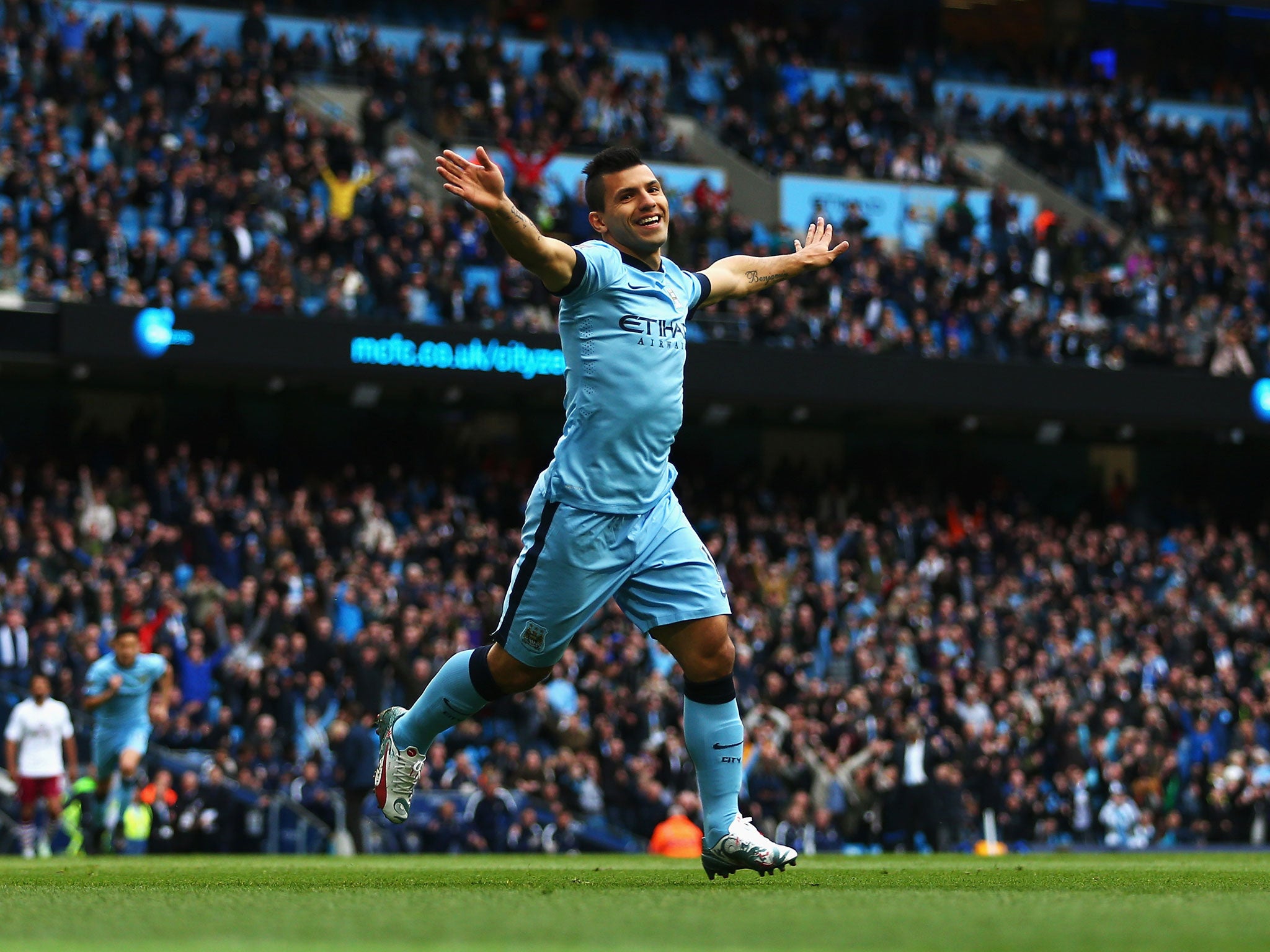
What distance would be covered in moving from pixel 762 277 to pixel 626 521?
1.52 m

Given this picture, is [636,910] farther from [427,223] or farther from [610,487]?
[427,223]

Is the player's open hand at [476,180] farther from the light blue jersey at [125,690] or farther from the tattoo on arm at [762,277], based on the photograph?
the light blue jersey at [125,690]

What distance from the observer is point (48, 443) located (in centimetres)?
2352

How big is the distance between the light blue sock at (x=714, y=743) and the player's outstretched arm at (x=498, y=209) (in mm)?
1802

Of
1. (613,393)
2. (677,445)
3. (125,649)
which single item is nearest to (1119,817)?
(677,445)

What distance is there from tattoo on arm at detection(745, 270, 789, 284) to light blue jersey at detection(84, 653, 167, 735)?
23.1 feet

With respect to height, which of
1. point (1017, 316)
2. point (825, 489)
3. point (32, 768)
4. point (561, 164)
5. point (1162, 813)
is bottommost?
point (1162, 813)

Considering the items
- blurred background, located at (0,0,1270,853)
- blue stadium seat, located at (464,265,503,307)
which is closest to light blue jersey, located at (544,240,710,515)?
blurred background, located at (0,0,1270,853)

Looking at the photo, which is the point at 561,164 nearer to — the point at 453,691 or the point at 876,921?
the point at 453,691

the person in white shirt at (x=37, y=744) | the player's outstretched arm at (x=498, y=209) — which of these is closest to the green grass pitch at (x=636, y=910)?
the player's outstretched arm at (x=498, y=209)

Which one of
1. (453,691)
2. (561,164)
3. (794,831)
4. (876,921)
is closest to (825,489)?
(561,164)

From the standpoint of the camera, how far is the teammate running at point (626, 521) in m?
6.65

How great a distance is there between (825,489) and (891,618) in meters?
4.22

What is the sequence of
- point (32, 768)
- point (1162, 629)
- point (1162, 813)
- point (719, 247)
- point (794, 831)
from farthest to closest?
1. point (719, 247)
2. point (1162, 629)
3. point (1162, 813)
4. point (794, 831)
5. point (32, 768)
